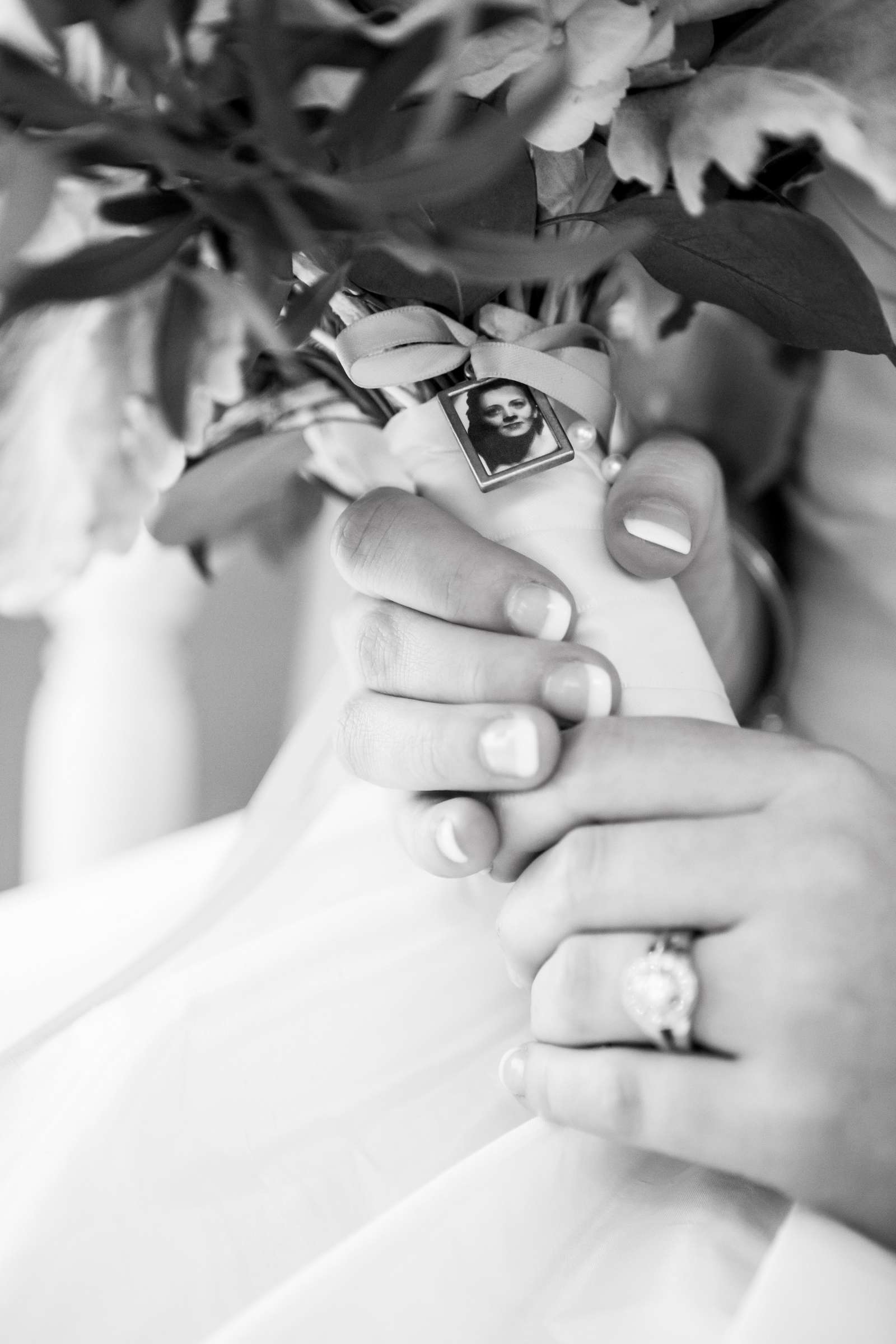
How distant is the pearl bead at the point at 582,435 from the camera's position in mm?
433

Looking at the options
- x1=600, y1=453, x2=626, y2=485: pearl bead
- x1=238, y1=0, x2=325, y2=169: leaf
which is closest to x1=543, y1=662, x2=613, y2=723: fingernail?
x1=600, y1=453, x2=626, y2=485: pearl bead

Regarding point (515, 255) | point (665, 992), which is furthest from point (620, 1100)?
point (515, 255)

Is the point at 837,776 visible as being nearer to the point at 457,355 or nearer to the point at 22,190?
the point at 457,355

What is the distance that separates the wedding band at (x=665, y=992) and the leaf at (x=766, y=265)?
0.22 metres

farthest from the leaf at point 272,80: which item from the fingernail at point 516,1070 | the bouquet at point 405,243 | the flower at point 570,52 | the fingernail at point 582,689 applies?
the fingernail at point 516,1070

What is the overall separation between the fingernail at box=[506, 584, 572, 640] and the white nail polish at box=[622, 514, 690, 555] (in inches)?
1.6

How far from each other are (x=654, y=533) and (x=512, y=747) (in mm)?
106

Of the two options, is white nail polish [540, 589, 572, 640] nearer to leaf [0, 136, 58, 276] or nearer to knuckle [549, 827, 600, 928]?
knuckle [549, 827, 600, 928]

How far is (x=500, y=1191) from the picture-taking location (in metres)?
0.39

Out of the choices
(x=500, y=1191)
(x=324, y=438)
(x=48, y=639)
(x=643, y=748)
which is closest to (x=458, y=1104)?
(x=500, y=1191)

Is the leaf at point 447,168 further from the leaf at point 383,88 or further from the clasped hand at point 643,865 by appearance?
the clasped hand at point 643,865

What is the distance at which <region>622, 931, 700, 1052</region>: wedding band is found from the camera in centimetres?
35

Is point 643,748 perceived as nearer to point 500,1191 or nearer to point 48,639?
point 500,1191

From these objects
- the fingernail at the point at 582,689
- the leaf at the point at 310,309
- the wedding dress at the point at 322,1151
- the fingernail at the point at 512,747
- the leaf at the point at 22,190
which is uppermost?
the leaf at the point at 22,190
